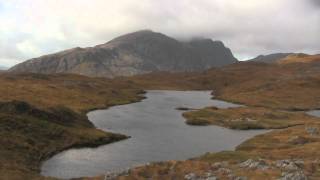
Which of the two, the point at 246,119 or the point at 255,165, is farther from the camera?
the point at 246,119

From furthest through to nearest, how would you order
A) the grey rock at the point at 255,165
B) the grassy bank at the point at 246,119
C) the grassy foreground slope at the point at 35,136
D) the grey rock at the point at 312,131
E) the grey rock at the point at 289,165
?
the grassy bank at the point at 246,119 → the grey rock at the point at 312,131 → the grassy foreground slope at the point at 35,136 → the grey rock at the point at 255,165 → the grey rock at the point at 289,165

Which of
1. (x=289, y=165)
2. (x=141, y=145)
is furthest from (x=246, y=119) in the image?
(x=289, y=165)

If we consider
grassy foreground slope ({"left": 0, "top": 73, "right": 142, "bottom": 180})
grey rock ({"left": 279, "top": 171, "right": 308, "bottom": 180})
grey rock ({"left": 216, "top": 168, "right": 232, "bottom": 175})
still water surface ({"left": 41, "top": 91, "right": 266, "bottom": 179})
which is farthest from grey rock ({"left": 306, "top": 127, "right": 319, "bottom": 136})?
grey rock ({"left": 216, "top": 168, "right": 232, "bottom": 175})

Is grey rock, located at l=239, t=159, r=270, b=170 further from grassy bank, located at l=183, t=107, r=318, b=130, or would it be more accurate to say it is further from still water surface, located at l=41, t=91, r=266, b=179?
grassy bank, located at l=183, t=107, r=318, b=130

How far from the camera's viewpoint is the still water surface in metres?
A: 98.2

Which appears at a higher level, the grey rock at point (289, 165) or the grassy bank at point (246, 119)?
the grassy bank at point (246, 119)

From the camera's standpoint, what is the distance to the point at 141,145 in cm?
12388

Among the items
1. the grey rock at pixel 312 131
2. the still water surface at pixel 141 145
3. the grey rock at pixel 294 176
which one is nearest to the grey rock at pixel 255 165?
the grey rock at pixel 294 176

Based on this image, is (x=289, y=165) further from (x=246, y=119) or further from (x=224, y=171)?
(x=246, y=119)

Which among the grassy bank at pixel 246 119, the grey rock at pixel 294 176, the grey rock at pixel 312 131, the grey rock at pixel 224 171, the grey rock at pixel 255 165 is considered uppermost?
the grassy bank at pixel 246 119

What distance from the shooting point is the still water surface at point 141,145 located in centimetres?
9819

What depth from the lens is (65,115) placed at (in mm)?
141625

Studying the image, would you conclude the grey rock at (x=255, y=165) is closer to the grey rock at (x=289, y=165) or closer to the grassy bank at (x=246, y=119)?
the grey rock at (x=289, y=165)

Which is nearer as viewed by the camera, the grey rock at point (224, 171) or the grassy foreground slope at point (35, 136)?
the grey rock at point (224, 171)
